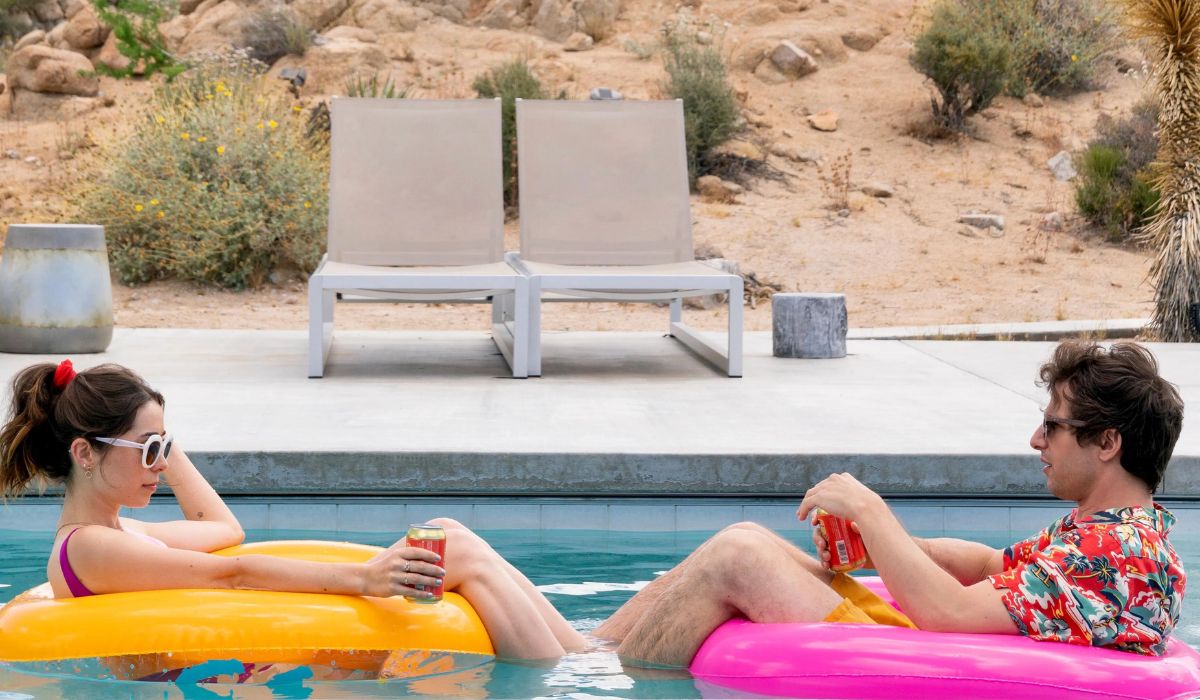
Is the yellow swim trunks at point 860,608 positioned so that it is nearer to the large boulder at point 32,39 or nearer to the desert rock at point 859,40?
the desert rock at point 859,40

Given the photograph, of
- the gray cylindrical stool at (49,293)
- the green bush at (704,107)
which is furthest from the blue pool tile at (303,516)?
the green bush at (704,107)

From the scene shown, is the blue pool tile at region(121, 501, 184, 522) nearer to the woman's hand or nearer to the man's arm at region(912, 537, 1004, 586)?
the woman's hand

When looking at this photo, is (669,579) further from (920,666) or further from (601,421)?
(601,421)

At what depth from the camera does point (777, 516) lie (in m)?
4.99

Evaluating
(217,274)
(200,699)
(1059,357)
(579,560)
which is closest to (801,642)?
(1059,357)

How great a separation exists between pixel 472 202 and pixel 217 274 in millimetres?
5141

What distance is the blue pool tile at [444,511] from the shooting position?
4.95m

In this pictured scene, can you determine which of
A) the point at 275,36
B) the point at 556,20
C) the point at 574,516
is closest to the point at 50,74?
the point at 275,36

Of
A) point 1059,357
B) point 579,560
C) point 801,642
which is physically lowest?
point 579,560

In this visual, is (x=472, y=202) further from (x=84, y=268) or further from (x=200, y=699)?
(x=200, y=699)

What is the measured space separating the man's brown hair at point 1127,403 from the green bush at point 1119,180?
13389mm

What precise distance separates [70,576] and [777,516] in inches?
101

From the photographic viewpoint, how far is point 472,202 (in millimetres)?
8516

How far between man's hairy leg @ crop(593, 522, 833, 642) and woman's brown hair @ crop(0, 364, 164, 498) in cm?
125
